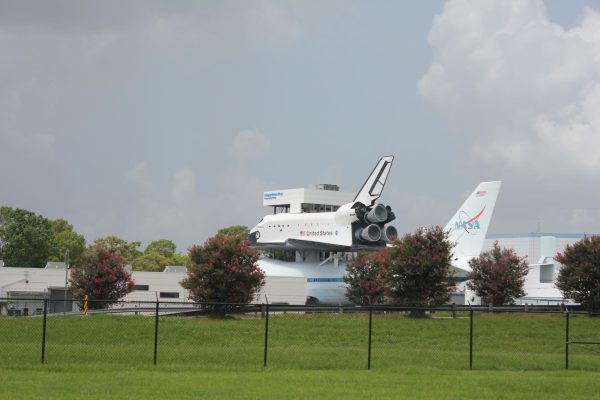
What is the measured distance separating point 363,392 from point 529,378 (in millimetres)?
5885

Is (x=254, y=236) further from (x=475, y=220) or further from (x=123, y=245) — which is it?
(x=123, y=245)

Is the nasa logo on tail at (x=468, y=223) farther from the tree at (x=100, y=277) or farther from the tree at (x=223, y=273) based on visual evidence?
the tree at (x=100, y=277)

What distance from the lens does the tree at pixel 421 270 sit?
169 ft

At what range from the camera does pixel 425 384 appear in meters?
21.4

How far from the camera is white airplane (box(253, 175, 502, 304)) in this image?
7031cm

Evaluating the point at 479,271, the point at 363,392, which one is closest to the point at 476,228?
the point at 479,271

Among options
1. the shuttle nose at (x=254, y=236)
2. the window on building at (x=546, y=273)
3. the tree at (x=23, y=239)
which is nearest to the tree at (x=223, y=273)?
the shuttle nose at (x=254, y=236)

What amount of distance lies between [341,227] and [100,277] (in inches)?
1009

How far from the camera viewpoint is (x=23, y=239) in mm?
117500

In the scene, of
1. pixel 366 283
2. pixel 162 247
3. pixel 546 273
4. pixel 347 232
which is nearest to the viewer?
pixel 366 283

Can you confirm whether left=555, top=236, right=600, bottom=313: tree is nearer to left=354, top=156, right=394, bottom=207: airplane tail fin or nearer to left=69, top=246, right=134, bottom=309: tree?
left=354, top=156, right=394, bottom=207: airplane tail fin

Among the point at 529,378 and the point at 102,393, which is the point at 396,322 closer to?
the point at 529,378

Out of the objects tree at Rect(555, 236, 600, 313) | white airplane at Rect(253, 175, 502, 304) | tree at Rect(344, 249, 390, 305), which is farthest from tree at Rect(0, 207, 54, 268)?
tree at Rect(555, 236, 600, 313)

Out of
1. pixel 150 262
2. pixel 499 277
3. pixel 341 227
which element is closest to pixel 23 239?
pixel 150 262
